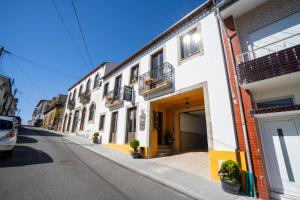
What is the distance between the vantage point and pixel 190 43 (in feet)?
28.9

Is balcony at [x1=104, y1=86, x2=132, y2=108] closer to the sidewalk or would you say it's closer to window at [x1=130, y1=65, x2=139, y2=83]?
window at [x1=130, y1=65, x2=139, y2=83]

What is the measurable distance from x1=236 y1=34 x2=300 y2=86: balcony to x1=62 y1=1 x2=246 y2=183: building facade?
0.99 m

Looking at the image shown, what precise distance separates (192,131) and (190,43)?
7451 millimetres

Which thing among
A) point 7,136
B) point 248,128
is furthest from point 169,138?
point 7,136

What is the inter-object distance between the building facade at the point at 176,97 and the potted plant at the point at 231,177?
0.49 meters

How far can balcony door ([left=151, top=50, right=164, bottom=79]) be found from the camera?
10344mm

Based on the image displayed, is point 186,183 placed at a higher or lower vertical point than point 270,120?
lower

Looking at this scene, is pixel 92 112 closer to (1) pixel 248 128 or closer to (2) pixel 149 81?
(2) pixel 149 81

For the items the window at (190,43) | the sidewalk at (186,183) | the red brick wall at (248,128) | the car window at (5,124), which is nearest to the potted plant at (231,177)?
the sidewalk at (186,183)

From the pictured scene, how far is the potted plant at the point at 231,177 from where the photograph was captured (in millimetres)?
4703

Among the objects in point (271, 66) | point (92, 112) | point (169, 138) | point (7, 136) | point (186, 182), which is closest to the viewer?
point (271, 66)

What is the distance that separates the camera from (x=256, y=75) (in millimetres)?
5082

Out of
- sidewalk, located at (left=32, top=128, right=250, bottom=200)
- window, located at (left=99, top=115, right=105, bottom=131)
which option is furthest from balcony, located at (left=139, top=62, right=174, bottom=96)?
window, located at (left=99, top=115, right=105, bottom=131)

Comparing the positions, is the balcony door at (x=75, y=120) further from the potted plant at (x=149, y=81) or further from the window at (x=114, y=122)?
the potted plant at (x=149, y=81)
